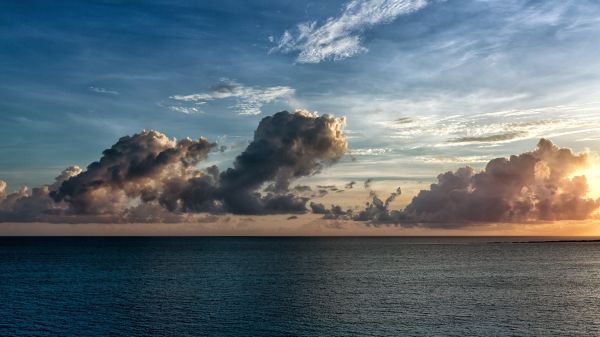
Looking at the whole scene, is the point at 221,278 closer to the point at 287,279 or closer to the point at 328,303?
the point at 287,279

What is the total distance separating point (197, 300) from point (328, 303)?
25.5m

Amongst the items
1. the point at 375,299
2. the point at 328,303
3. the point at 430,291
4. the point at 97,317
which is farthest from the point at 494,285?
the point at 97,317

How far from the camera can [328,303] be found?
3654 inches

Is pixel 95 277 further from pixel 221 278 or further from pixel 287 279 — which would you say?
pixel 287 279

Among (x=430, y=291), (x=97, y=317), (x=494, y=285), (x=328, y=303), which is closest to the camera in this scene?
(x=97, y=317)

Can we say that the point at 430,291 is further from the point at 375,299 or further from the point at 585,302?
the point at 585,302

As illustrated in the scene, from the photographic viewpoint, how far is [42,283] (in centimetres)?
12356

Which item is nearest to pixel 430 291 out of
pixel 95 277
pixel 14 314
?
pixel 14 314

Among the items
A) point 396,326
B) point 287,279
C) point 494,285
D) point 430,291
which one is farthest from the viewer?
point 287,279

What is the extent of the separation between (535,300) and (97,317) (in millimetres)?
82310

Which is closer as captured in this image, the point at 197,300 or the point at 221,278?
the point at 197,300

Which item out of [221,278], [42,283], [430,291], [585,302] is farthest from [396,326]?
[42,283]

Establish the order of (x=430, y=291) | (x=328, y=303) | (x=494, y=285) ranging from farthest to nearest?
(x=494, y=285) < (x=430, y=291) < (x=328, y=303)

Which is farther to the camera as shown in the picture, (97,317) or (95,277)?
(95,277)
